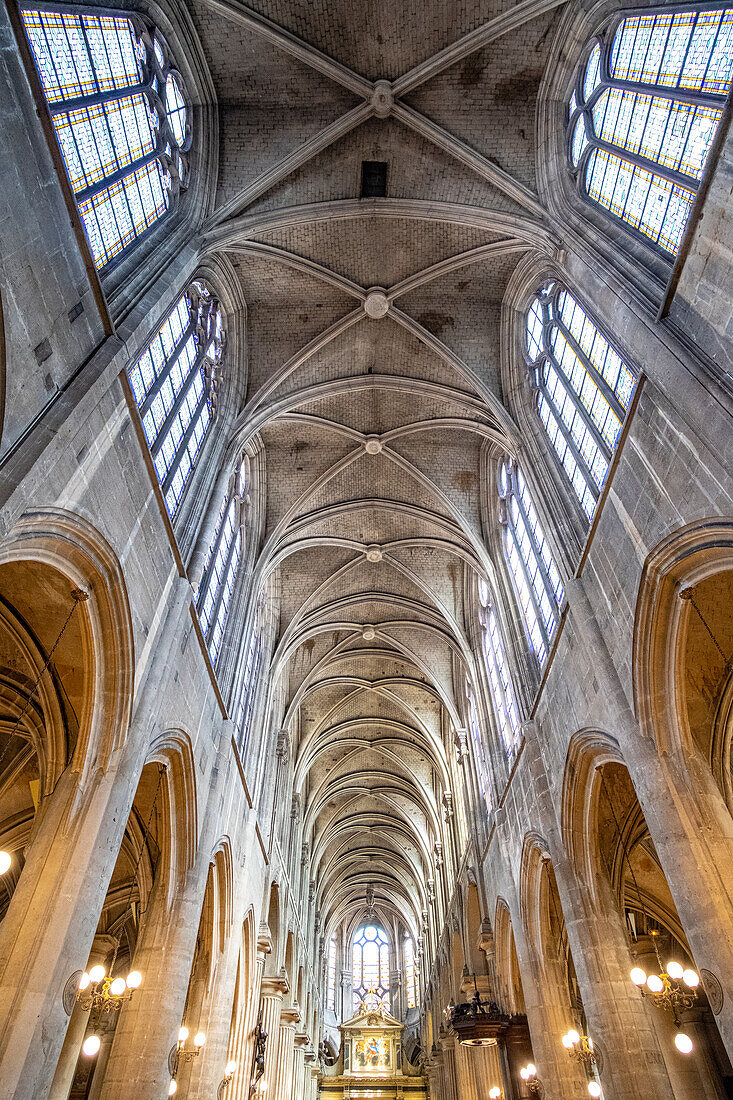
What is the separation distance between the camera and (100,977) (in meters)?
8.01

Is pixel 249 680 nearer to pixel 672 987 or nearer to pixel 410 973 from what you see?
pixel 672 987

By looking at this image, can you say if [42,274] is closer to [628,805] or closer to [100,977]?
[100,977]

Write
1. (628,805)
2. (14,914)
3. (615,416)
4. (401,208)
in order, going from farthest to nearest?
1. (401,208)
2. (628,805)
3. (615,416)
4. (14,914)

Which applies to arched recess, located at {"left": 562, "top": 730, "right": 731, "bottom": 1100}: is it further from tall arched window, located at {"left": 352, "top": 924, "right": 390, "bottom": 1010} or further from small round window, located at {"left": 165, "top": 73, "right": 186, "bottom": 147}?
tall arched window, located at {"left": 352, "top": 924, "right": 390, "bottom": 1010}

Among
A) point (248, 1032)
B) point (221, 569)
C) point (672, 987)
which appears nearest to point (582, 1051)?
point (672, 987)

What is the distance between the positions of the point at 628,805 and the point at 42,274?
12267mm

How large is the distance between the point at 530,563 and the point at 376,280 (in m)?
8.05

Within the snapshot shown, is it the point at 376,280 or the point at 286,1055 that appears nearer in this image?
the point at 376,280

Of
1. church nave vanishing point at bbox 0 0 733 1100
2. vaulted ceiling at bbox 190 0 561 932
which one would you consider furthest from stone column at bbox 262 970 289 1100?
vaulted ceiling at bbox 190 0 561 932

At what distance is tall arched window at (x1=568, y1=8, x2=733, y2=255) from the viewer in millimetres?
8242

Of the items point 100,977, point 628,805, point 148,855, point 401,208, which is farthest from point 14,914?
point 401,208

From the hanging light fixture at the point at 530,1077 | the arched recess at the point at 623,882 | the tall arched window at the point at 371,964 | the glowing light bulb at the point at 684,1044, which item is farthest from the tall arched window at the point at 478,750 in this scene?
the tall arched window at the point at 371,964

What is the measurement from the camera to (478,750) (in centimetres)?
2133

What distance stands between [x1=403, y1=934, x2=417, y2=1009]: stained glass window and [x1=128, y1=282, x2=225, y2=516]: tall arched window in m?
43.2
